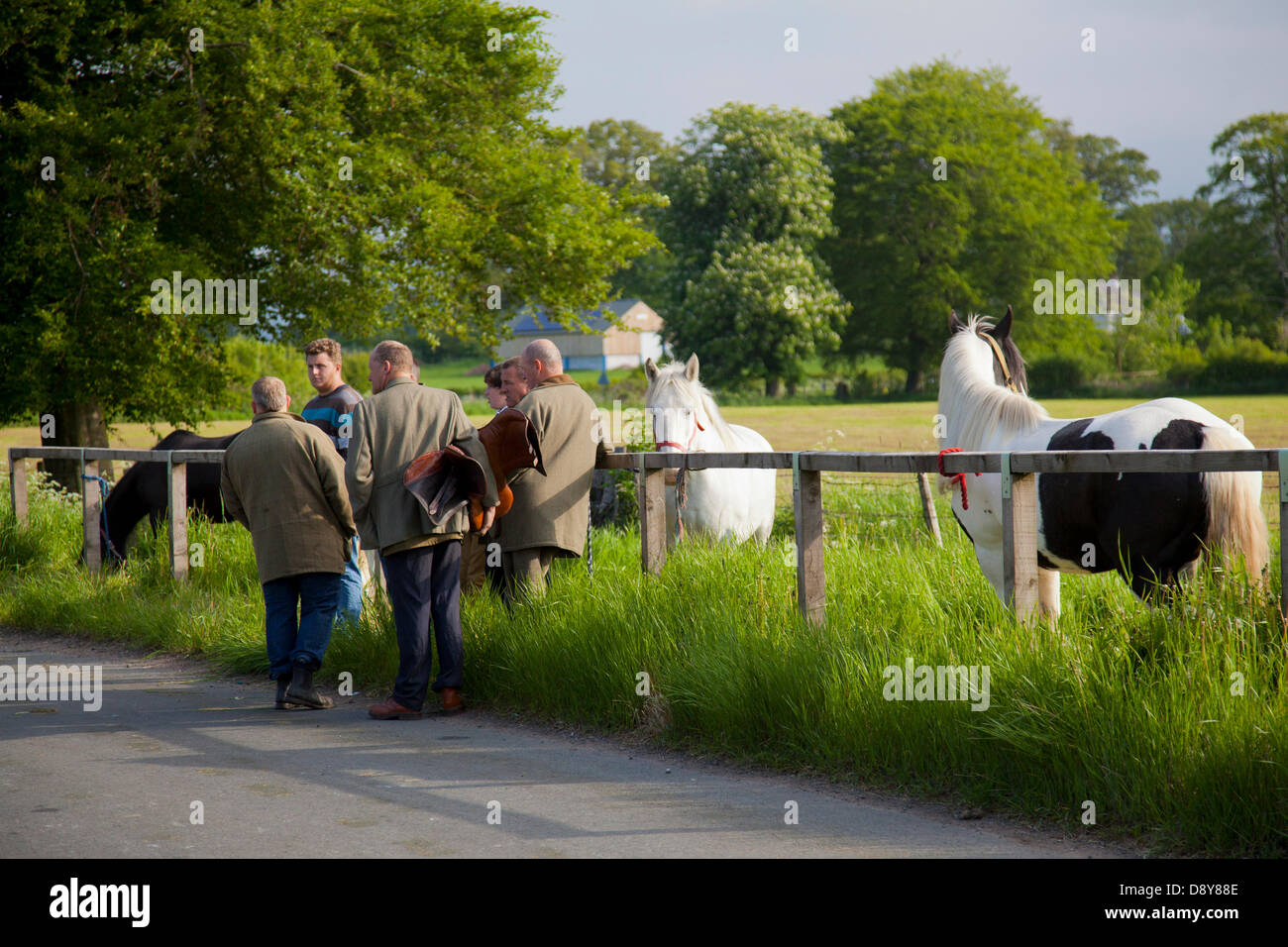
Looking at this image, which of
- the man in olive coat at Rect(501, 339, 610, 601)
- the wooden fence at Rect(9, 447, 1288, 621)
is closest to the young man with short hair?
the man in olive coat at Rect(501, 339, 610, 601)

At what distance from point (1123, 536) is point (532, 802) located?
3.47 m

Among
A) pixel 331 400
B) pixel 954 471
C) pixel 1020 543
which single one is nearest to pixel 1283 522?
pixel 1020 543

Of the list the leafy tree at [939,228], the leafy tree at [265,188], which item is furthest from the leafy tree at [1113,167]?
the leafy tree at [265,188]

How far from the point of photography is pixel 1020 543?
595 cm

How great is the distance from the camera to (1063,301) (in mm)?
70125

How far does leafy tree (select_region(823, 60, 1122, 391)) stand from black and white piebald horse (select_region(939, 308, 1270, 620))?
6065cm

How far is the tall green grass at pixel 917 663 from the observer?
4.64 metres

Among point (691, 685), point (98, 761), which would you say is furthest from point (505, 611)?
point (98, 761)

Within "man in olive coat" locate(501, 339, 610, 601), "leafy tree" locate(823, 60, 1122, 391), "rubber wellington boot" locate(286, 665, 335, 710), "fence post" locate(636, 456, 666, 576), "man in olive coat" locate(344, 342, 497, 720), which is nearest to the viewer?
"man in olive coat" locate(344, 342, 497, 720)

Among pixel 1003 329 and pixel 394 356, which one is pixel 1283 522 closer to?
pixel 1003 329

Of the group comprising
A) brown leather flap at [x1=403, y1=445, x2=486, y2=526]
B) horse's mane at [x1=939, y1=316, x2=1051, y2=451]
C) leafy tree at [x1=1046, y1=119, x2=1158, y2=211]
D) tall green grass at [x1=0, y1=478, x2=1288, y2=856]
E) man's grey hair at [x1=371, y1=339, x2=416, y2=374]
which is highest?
leafy tree at [x1=1046, y1=119, x2=1158, y2=211]

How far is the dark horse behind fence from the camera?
40.0ft

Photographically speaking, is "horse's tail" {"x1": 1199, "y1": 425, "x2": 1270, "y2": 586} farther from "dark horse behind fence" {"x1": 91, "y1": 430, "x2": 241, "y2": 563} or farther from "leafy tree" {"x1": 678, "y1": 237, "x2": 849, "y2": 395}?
"leafy tree" {"x1": 678, "y1": 237, "x2": 849, "y2": 395}
